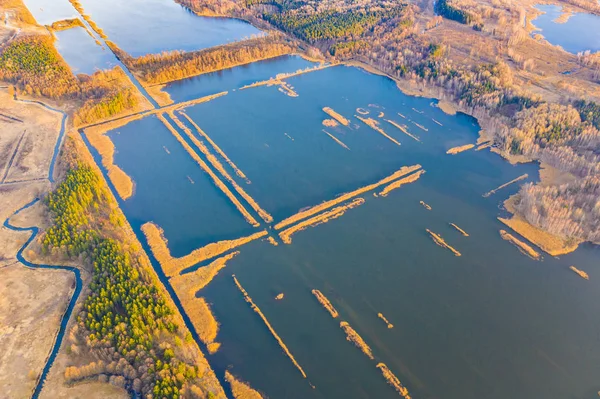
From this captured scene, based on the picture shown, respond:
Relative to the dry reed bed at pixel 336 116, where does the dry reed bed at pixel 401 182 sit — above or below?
below

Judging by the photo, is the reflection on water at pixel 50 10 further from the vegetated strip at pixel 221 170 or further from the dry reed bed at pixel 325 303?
the dry reed bed at pixel 325 303

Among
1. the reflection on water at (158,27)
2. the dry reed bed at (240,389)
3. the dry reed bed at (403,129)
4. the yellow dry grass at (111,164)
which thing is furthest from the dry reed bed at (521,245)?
the reflection on water at (158,27)

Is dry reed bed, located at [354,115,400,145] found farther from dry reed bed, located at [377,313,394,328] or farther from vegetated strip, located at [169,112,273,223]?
dry reed bed, located at [377,313,394,328]

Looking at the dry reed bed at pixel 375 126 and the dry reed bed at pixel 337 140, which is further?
the dry reed bed at pixel 375 126

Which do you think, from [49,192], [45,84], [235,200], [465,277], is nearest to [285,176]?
[235,200]

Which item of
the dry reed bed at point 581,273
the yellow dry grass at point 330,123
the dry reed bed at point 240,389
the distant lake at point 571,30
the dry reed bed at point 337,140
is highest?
the distant lake at point 571,30

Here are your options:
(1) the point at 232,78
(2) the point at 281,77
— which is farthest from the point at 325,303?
(1) the point at 232,78

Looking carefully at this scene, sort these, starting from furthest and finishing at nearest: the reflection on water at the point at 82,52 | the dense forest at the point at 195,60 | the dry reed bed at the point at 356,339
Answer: the reflection on water at the point at 82,52, the dense forest at the point at 195,60, the dry reed bed at the point at 356,339
